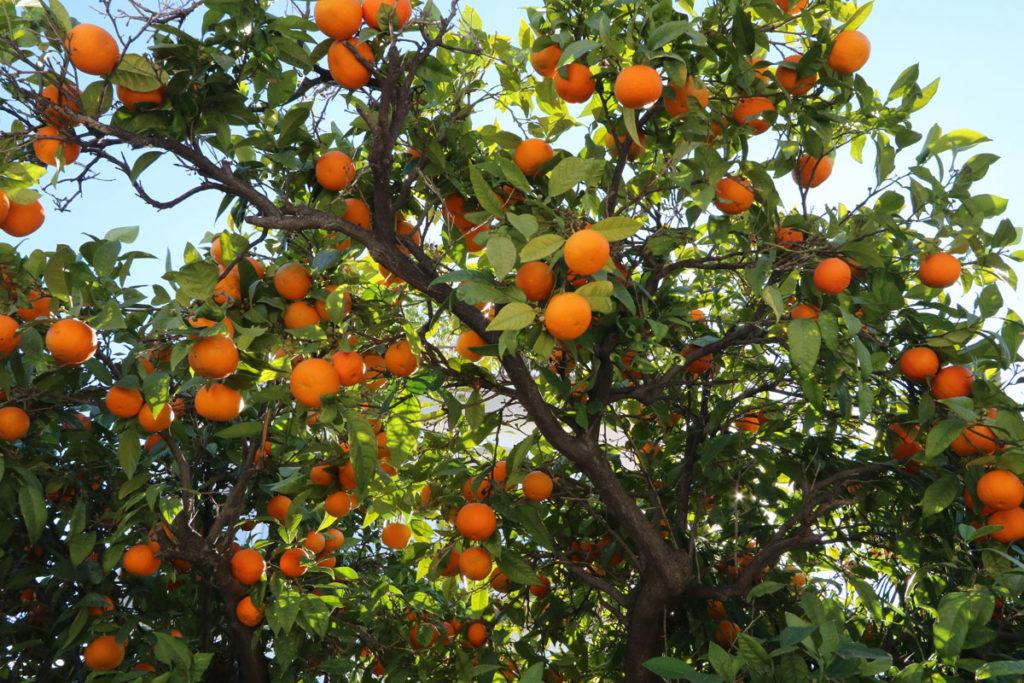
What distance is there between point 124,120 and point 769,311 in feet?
4.81

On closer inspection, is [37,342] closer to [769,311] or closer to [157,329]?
Result: [157,329]

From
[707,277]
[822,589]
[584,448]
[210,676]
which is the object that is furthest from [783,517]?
[210,676]

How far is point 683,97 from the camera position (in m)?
1.66

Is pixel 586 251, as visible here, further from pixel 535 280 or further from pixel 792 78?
pixel 792 78

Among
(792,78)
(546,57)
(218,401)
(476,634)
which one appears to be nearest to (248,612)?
(476,634)

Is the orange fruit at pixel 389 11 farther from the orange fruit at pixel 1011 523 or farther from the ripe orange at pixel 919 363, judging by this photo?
the orange fruit at pixel 1011 523

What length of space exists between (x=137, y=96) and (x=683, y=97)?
1.11m

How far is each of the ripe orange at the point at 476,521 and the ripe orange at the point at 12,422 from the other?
38.1 inches

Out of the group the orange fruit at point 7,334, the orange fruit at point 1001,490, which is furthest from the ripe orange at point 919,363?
the orange fruit at point 7,334

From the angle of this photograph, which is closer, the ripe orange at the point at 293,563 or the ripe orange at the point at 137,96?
the ripe orange at the point at 137,96

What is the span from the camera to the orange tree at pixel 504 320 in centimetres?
149

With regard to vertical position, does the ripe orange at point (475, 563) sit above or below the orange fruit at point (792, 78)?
below

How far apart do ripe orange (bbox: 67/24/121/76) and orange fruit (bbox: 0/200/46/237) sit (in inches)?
13.7

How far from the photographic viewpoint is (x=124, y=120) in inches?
66.7
